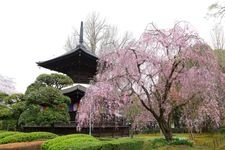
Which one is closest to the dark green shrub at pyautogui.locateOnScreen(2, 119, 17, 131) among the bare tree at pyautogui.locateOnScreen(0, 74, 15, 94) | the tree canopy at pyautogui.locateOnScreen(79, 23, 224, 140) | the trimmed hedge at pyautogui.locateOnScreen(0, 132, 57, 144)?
the trimmed hedge at pyautogui.locateOnScreen(0, 132, 57, 144)

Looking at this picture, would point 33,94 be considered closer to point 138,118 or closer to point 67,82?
point 67,82

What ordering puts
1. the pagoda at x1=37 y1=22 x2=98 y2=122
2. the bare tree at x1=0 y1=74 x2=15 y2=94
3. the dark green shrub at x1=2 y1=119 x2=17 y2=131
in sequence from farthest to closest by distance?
the bare tree at x1=0 y1=74 x2=15 y2=94, the dark green shrub at x1=2 y1=119 x2=17 y2=131, the pagoda at x1=37 y1=22 x2=98 y2=122

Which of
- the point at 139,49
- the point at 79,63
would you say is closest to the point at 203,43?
the point at 139,49

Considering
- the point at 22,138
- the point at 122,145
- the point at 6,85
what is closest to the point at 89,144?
the point at 122,145

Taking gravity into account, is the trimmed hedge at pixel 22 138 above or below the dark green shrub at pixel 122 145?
above

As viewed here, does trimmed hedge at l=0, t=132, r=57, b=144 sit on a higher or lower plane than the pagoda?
lower

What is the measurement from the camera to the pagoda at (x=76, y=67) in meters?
21.5

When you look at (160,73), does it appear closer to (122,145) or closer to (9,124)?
(122,145)

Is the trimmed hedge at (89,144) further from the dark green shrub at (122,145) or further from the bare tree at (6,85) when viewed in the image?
the bare tree at (6,85)

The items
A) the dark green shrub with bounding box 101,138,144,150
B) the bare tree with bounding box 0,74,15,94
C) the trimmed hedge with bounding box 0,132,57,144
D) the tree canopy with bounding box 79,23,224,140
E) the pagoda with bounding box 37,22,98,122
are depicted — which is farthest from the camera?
the bare tree with bounding box 0,74,15,94

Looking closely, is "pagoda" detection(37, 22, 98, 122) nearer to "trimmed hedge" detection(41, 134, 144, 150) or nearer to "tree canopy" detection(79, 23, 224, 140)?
"tree canopy" detection(79, 23, 224, 140)

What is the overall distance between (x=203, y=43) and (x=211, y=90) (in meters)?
2.34

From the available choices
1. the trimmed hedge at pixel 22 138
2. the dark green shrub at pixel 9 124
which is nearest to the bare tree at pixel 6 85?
the dark green shrub at pixel 9 124

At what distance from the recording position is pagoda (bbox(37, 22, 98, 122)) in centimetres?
2150
